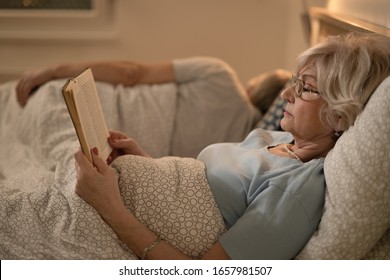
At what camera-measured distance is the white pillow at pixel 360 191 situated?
88 centimetres

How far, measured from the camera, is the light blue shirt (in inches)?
36.2

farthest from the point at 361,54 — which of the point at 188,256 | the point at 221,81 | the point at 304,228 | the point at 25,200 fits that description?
the point at 221,81

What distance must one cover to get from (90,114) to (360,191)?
53 centimetres

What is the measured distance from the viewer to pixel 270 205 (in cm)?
93

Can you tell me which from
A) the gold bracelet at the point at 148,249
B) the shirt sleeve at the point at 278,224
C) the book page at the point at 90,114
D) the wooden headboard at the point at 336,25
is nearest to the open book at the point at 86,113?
the book page at the point at 90,114

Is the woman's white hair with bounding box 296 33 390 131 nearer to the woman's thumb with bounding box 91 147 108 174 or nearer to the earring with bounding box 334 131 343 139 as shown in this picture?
the earring with bounding box 334 131 343 139

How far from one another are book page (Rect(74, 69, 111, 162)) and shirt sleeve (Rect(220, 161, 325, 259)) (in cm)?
33

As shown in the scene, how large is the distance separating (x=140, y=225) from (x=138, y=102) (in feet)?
2.90

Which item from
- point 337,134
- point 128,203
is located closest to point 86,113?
point 128,203

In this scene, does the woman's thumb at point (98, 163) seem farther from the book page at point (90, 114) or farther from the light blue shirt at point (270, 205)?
the light blue shirt at point (270, 205)

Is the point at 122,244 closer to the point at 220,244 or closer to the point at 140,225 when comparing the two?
the point at 140,225

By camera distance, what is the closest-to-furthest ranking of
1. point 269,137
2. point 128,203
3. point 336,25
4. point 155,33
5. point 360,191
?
point 360,191 → point 128,203 → point 269,137 → point 336,25 → point 155,33

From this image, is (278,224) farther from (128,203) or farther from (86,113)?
(86,113)

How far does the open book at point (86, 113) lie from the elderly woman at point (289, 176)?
50mm
